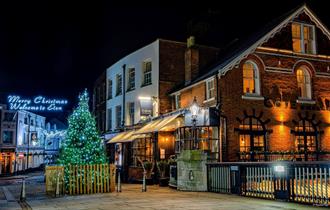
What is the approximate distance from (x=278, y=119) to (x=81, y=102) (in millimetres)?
10945

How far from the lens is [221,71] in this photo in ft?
65.5

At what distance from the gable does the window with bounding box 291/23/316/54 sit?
271mm

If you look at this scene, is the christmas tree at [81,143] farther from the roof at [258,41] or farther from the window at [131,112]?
the window at [131,112]

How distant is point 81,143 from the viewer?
1808cm

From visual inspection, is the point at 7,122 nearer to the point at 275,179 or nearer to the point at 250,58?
the point at 250,58

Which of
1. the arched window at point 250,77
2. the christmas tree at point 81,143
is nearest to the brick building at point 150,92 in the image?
the arched window at point 250,77

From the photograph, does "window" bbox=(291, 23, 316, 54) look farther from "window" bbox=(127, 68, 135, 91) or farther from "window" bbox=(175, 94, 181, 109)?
"window" bbox=(127, 68, 135, 91)

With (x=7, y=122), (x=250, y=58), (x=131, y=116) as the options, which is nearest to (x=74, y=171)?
(x=250, y=58)

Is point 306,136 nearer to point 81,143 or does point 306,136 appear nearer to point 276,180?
point 276,180

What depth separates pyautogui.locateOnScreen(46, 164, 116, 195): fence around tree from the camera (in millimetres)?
16562

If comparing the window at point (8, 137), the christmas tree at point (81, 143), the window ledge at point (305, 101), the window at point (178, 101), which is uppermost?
the window at point (178, 101)

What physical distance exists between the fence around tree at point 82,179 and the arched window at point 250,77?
904cm

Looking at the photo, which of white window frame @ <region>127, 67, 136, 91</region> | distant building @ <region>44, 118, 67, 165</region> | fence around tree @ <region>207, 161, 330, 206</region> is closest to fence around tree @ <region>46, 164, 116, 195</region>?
fence around tree @ <region>207, 161, 330, 206</region>

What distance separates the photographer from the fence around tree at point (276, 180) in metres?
11.5
